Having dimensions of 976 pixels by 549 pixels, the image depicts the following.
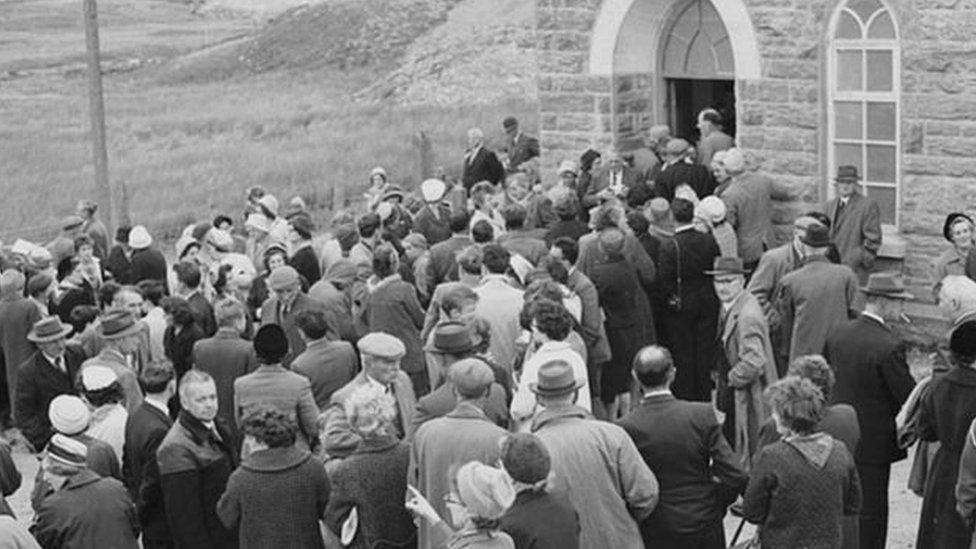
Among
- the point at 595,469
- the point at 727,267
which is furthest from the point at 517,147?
the point at 595,469

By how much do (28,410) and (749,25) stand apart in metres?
8.01

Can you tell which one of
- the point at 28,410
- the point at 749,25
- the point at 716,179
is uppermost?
the point at 749,25

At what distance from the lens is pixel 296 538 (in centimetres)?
912

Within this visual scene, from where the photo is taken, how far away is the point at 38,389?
13180 mm

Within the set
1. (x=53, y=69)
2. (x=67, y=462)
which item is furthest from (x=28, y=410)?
(x=53, y=69)

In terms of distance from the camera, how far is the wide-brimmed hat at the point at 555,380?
9039mm

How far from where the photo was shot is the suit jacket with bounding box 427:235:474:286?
14508 millimetres

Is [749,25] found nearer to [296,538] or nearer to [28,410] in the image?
[28,410]

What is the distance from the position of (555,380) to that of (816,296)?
438cm

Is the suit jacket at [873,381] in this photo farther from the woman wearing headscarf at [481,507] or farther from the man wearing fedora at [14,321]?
the man wearing fedora at [14,321]

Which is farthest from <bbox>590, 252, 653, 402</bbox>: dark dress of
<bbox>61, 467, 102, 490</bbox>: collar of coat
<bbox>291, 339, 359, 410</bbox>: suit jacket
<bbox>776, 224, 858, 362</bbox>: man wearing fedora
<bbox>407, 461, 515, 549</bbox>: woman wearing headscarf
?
<bbox>407, 461, 515, 549</bbox>: woman wearing headscarf

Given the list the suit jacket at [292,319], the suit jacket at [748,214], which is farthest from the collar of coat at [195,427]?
the suit jacket at [748,214]

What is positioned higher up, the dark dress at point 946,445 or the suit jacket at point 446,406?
the suit jacket at point 446,406

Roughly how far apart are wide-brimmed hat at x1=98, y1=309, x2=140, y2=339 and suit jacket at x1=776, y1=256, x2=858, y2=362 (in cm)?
472
